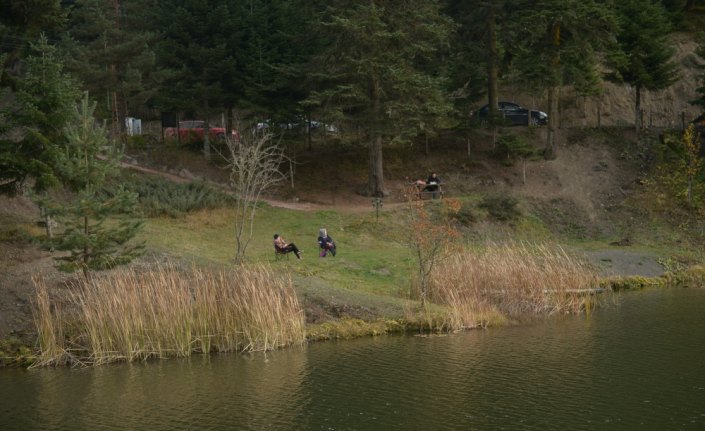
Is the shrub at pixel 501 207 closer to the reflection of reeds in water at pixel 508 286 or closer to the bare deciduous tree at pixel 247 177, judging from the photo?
the bare deciduous tree at pixel 247 177

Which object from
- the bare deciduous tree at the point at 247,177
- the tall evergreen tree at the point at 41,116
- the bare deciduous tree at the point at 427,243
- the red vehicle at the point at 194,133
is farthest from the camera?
the red vehicle at the point at 194,133

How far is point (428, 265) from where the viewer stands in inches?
1115

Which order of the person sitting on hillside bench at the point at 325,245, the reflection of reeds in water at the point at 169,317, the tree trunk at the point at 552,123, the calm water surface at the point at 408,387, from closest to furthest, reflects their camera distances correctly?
the calm water surface at the point at 408,387 < the reflection of reeds in water at the point at 169,317 < the person sitting on hillside bench at the point at 325,245 < the tree trunk at the point at 552,123

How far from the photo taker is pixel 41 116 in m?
26.2

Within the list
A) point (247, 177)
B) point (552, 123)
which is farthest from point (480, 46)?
point (247, 177)

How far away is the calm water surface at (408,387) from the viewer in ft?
53.6

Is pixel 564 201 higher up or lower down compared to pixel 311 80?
lower down

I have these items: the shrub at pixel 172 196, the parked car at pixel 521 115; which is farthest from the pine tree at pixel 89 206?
the parked car at pixel 521 115

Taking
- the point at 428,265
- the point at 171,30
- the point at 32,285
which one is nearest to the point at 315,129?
the point at 171,30

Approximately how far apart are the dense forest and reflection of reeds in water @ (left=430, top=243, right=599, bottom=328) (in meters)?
15.7

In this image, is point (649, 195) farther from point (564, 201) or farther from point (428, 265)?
point (428, 265)

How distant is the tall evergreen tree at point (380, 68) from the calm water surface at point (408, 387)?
1960cm

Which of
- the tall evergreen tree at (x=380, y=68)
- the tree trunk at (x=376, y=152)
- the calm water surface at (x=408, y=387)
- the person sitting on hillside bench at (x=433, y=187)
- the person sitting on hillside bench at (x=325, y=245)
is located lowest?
the calm water surface at (x=408, y=387)

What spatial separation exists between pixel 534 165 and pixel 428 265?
71.9 ft
